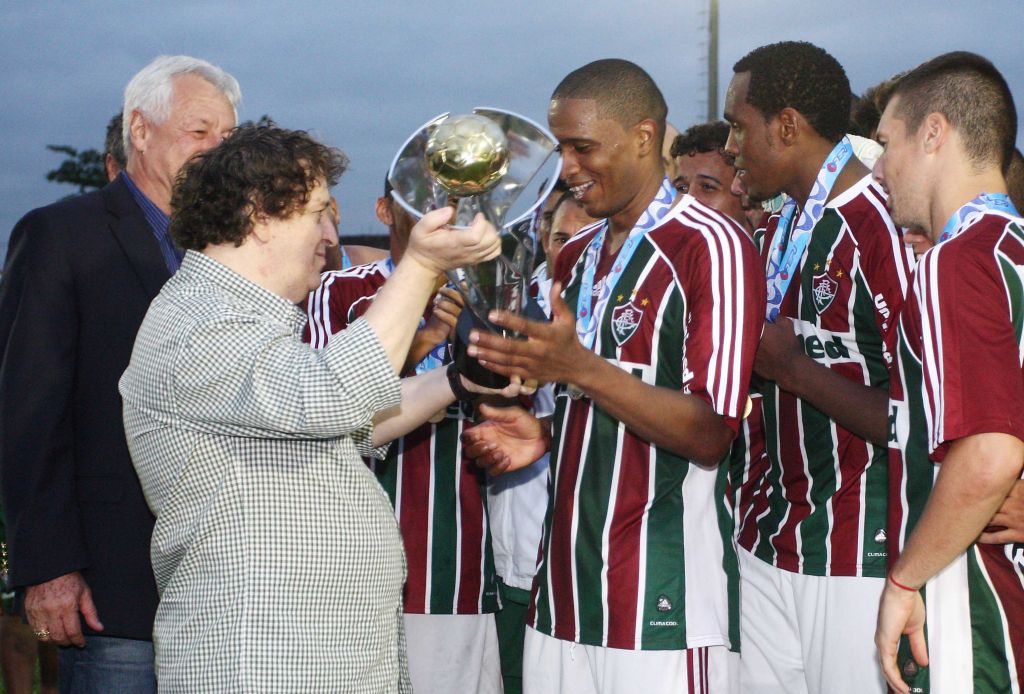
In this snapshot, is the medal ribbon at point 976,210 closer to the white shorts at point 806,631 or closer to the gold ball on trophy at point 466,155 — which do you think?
the gold ball on trophy at point 466,155

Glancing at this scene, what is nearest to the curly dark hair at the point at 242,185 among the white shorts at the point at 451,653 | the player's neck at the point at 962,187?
the player's neck at the point at 962,187

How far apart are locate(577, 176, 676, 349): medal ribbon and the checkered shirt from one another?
38.4 inches

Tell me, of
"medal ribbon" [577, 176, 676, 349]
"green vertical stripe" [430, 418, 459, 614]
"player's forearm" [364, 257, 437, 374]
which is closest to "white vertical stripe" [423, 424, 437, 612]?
"green vertical stripe" [430, 418, 459, 614]

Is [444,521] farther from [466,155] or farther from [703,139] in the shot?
[703,139]

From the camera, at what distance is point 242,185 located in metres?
2.62

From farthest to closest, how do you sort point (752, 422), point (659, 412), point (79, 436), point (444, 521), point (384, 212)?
point (384, 212) → point (444, 521) → point (752, 422) → point (79, 436) → point (659, 412)

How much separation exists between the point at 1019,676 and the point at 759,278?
1220mm

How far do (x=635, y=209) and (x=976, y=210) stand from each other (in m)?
1.08

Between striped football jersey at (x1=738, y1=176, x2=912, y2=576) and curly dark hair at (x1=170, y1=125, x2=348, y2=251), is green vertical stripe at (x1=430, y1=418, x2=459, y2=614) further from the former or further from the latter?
curly dark hair at (x1=170, y1=125, x2=348, y2=251)

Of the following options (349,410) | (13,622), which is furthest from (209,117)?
(13,622)

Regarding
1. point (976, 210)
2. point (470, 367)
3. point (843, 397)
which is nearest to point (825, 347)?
point (843, 397)

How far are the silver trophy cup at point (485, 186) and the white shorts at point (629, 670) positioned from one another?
822mm

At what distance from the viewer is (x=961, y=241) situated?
2.57m

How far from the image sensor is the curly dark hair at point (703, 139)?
20.3 feet
